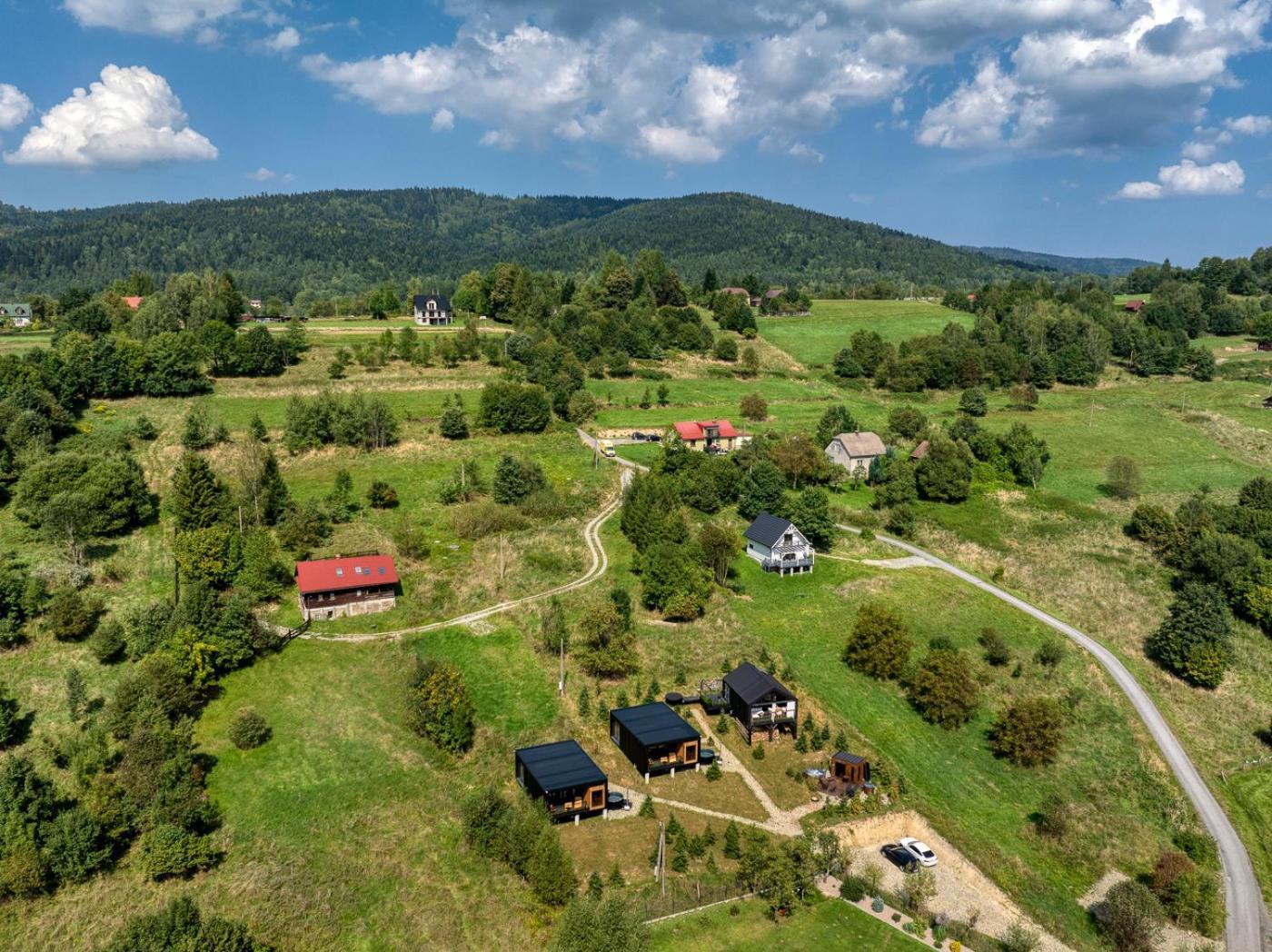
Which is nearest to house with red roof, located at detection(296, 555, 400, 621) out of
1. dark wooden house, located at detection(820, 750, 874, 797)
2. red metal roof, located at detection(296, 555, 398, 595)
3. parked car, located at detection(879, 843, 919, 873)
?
red metal roof, located at detection(296, 555, 398, 595)

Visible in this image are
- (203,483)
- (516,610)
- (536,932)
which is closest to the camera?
(536,932)

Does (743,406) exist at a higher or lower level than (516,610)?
higher

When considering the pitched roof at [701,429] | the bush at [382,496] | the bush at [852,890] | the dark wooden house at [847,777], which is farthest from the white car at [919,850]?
the pitched roof at [701,429]

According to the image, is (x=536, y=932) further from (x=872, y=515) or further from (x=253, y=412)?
(x=253, y=412)

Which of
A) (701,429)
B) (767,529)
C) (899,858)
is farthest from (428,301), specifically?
(899,858)

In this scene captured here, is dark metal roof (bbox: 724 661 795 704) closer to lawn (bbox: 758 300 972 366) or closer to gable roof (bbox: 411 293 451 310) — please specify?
lawn (bbox: 758 300 972 366)

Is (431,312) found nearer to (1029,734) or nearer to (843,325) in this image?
(843,325)

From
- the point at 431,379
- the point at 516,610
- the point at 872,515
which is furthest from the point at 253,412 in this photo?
the point at 872,515
